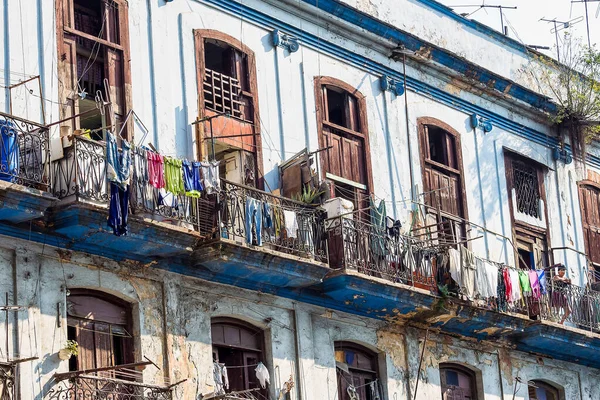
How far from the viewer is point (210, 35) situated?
21.3 m

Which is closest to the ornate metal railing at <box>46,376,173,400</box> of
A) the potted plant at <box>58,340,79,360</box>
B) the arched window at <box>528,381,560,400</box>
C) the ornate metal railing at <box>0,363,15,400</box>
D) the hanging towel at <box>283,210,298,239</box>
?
the potted plant at <box>58,340,79,360</box>

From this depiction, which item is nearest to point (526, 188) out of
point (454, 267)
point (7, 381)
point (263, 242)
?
point (454, 267)

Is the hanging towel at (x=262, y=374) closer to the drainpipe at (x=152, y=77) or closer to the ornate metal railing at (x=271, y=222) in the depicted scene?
the ornate metal railing at (x=271, y=222)

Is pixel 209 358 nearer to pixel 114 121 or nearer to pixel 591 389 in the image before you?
pixel 114 121

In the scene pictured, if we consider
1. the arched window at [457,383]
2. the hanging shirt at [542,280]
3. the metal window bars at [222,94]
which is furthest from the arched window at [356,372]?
the metal window bars at [222,94]

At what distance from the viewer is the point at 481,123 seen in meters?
26.1

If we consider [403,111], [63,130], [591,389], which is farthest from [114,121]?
[591,389]

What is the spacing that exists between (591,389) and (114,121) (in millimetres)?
10982

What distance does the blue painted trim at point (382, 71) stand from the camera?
71.8 ft

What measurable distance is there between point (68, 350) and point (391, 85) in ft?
28.0

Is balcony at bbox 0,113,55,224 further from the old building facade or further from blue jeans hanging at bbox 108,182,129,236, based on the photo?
Result: blue jeans hanging at bbox 108,182,129,236

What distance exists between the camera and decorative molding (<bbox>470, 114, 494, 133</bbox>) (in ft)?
84.7

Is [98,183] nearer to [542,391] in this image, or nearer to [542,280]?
[542,280]

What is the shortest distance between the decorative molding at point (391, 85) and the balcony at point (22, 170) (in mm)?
7761
